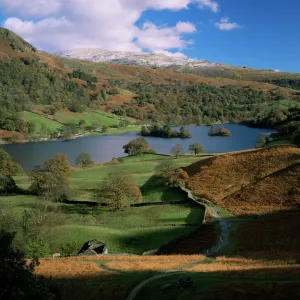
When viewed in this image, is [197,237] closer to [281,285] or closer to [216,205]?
[216,205]

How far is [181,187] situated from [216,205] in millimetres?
12409

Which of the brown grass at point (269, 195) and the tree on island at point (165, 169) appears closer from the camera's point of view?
the brown grass at point (269, 195)

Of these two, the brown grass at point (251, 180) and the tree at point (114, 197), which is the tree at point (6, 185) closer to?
the tree at point (114, 197)

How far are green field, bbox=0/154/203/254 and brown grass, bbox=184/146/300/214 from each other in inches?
258

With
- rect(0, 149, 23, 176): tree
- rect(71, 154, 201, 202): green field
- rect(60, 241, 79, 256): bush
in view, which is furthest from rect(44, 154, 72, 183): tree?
rect(60, 241, 79, 256): bush

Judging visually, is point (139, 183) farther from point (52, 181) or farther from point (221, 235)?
point (221, 235)

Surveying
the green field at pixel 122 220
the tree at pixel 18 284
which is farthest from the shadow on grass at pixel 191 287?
the green field at pixel 122 220

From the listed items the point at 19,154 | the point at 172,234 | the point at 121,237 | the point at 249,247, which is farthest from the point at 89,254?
the point at 19,154

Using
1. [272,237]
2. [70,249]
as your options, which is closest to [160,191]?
[70,249]

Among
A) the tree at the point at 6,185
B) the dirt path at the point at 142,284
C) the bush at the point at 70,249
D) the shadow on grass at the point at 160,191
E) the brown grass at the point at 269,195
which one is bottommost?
the bush at the point at 70,249

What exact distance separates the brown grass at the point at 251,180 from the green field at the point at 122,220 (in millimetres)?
6541

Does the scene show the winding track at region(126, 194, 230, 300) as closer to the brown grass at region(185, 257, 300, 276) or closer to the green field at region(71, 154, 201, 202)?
the brown grass at region(185, 257, 300, 276)

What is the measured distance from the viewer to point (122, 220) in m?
64.5

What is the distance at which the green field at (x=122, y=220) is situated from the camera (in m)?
54.4
